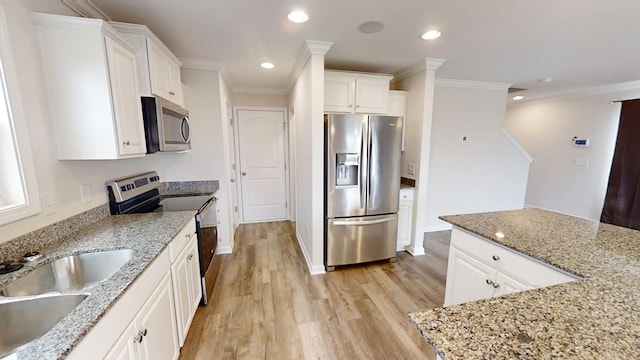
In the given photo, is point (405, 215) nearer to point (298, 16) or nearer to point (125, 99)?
point (298, 16)

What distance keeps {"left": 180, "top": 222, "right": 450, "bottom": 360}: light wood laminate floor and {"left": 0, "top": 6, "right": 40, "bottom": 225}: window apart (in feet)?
4.29

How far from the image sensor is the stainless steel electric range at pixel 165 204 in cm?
196

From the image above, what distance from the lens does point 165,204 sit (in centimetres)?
235

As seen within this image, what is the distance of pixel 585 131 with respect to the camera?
4.39m

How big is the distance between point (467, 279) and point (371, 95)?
218cm

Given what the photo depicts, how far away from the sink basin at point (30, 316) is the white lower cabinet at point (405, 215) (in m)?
2.97

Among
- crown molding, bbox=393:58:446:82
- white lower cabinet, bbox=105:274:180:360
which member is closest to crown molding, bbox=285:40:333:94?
crown molding, bbox=393:58:446:82

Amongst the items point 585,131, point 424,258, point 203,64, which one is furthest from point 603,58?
point 203,64

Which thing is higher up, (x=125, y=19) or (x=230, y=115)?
(x=125, y=19)

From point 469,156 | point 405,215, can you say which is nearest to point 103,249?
point 405,215

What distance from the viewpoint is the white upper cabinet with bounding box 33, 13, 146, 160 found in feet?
4.56

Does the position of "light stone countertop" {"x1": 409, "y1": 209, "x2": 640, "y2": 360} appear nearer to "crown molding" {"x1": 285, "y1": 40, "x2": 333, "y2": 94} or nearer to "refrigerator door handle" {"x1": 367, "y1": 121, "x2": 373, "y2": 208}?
"refrigerator door handle" {"x1": 367, "y1": 121, "x2": 373, "y2": 208}

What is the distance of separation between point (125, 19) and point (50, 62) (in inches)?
31.9

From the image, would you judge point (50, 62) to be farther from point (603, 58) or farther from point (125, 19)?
point (603, 58)
